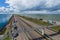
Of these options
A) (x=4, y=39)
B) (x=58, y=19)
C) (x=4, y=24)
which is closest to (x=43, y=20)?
(x=58, y=19)

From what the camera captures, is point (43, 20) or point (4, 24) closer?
point (43, 20)

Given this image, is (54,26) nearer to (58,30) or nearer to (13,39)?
(58,30)

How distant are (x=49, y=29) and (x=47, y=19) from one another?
2.04m

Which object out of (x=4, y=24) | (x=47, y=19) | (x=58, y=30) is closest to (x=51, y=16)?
(x=47, y=19)

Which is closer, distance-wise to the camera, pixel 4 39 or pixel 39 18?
pixel 4 39

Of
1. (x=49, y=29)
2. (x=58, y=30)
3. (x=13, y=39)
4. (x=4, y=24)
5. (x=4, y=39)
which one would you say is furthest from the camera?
(x=4, y=24)

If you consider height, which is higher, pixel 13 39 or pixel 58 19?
pixel 58 19

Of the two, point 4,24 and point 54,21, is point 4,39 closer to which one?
point 54,21

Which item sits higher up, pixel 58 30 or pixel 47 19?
pixel 47 19

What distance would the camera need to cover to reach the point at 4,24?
38.9 metres

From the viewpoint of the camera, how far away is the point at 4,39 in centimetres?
2442

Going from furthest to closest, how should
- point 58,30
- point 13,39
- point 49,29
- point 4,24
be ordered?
point 4,24, point 49,29, point 58,30, point 13,39

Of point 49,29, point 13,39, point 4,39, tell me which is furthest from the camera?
point 49,29

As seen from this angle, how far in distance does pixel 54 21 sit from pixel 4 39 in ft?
34.1
